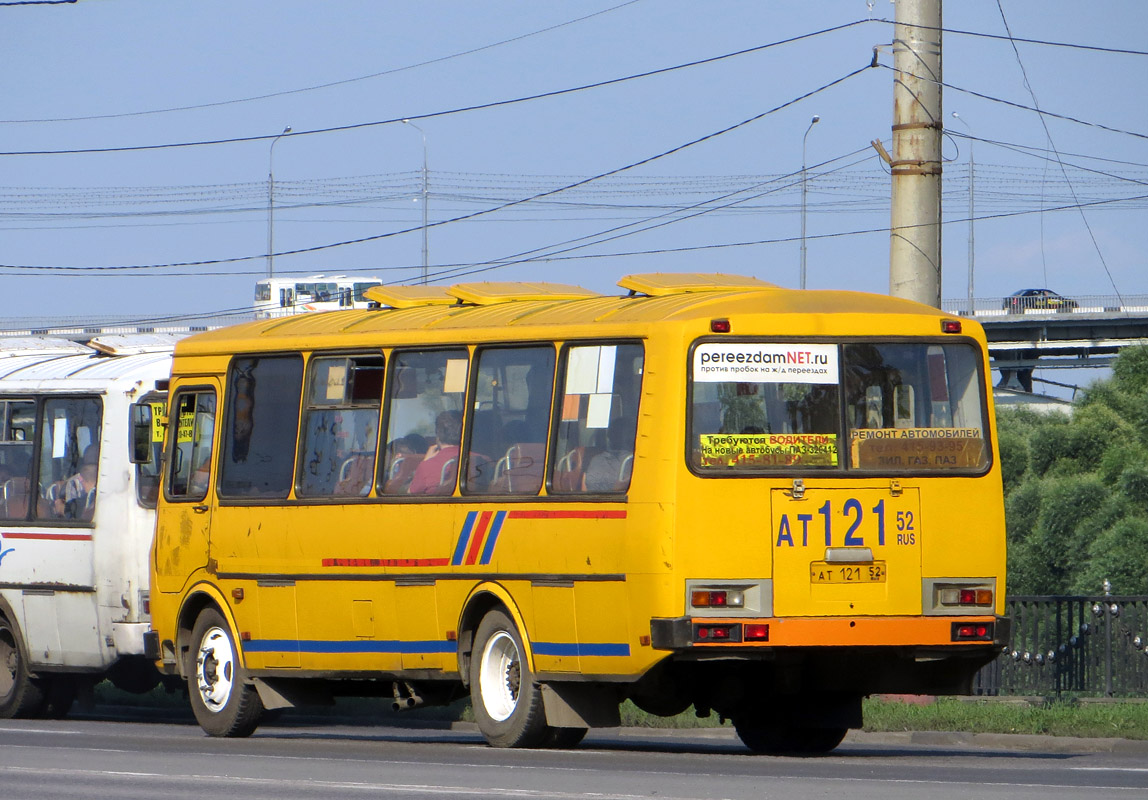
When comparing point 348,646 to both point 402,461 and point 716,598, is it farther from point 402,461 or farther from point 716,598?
point 716,598

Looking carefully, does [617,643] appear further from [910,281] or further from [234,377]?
[910,281]

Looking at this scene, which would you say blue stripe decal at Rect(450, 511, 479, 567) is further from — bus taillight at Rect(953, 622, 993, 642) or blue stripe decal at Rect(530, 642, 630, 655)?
bus taillight at Rect(953, 622, 993, 642)

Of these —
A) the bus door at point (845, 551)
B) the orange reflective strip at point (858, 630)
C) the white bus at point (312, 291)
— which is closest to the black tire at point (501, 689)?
the orange reflective strip at point (858, 630)

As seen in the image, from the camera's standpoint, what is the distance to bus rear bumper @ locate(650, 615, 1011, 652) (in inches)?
453

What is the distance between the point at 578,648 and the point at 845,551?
1719 millimetres

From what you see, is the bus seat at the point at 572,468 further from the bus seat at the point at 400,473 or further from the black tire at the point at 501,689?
the bus seat at the point at 400,473

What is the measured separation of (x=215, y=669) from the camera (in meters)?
14.9

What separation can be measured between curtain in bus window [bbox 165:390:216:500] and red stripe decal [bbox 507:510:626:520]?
350cm

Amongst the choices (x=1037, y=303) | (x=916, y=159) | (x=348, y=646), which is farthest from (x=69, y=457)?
(x=1037, y=303)

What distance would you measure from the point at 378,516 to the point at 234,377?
213 centimetres

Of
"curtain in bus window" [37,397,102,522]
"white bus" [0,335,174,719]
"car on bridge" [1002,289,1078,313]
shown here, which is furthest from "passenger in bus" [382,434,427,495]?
"car on bridge" [1002,289,1078,313]

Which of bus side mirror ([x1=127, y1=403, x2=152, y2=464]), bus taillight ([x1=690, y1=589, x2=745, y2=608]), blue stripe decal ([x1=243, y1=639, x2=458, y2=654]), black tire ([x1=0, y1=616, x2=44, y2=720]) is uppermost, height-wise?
bus side mirror ([x1=127, y1=403, x2=152, y2=464])

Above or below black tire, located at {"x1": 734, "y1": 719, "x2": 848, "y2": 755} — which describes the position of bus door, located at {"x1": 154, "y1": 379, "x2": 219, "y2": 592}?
above

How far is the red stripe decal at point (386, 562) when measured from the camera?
13.2m
